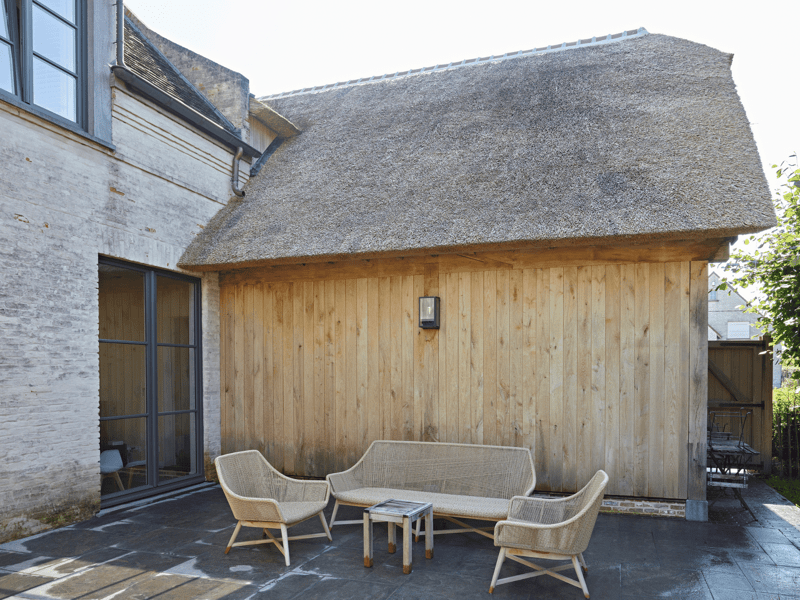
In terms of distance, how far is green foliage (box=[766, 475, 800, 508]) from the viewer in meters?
6.04

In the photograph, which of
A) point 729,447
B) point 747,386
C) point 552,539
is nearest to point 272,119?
point 552,539

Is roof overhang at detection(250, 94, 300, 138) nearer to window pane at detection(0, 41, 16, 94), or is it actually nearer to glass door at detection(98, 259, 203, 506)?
glass door at detection(98, 259, 203, 506)

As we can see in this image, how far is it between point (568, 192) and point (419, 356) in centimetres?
216

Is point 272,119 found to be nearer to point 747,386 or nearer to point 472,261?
point 472,261

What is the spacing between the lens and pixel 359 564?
3.79 meters

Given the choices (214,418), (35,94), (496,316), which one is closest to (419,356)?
(496,316)

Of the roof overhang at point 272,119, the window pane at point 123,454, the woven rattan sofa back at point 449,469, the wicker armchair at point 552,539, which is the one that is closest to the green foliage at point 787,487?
the woven rattan sofa back at point 449,469

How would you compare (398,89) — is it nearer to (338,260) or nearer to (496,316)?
(338,260)

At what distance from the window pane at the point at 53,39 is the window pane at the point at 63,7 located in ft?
0.24

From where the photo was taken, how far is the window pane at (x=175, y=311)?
19.2ft

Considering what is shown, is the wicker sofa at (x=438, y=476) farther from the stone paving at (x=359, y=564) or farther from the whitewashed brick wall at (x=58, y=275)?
the whitewashed brick wall at (x=58, y=275)

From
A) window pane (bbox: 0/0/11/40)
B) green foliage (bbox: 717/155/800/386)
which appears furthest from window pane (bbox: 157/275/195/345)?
green foliage (bbox: 717/155/800/386)

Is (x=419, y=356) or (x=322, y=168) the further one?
(x=322, y=168)

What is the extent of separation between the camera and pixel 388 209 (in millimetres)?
5734
